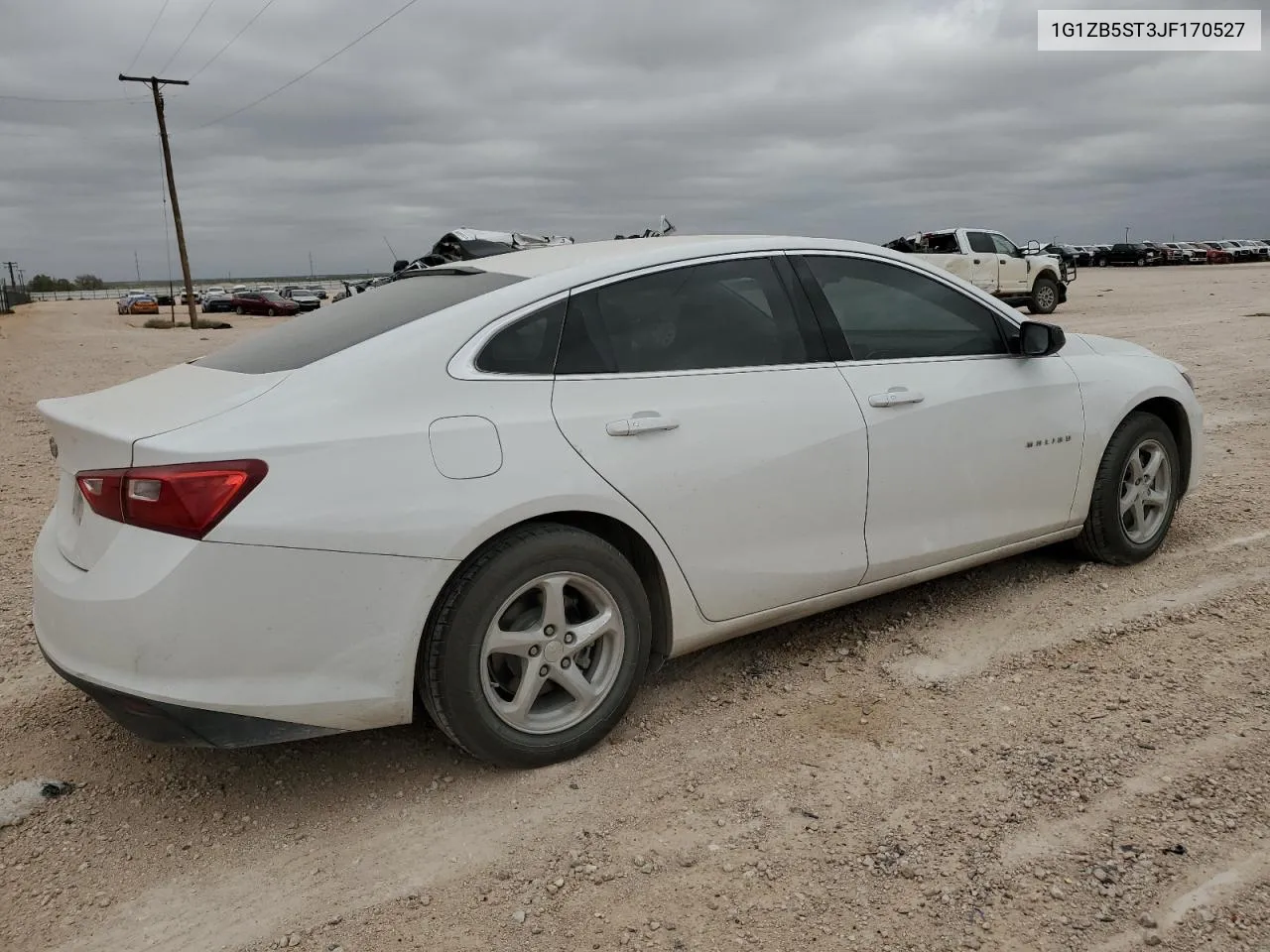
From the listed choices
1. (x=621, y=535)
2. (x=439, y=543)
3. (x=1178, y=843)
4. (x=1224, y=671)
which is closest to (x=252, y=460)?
(x=439, y=543)

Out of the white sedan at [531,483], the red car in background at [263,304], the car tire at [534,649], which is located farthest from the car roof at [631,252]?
the red car in background at [263,304]

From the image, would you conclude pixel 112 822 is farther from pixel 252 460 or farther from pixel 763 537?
pixel 763 537

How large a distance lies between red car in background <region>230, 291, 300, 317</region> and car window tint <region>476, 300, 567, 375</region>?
49.2 meters

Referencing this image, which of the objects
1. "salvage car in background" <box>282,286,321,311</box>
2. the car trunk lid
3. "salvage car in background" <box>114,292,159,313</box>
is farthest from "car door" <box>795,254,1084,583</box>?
"salvage car in background" <box>114,292,159,313</box>

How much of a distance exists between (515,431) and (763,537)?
94cm

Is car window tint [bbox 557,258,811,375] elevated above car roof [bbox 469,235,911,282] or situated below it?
below

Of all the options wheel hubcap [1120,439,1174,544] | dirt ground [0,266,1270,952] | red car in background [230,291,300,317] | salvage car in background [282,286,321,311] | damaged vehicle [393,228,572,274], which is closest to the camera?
dirt ground [0,266,1270,952]

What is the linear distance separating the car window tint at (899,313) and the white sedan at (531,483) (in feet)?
0.04

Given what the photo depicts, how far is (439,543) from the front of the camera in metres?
2.61

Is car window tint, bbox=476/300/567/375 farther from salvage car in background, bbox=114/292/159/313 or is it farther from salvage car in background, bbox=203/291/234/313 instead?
salvage car in background, bbox=114/292/159/313

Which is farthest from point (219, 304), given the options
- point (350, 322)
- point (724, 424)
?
point (724, 424)

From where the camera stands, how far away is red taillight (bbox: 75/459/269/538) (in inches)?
94.9

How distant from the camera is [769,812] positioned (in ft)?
8.89

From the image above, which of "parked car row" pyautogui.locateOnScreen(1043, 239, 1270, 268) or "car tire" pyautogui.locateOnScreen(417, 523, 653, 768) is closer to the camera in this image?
"car tire" pyautogui.locateOnScreen(417, 523, 653, 768)
